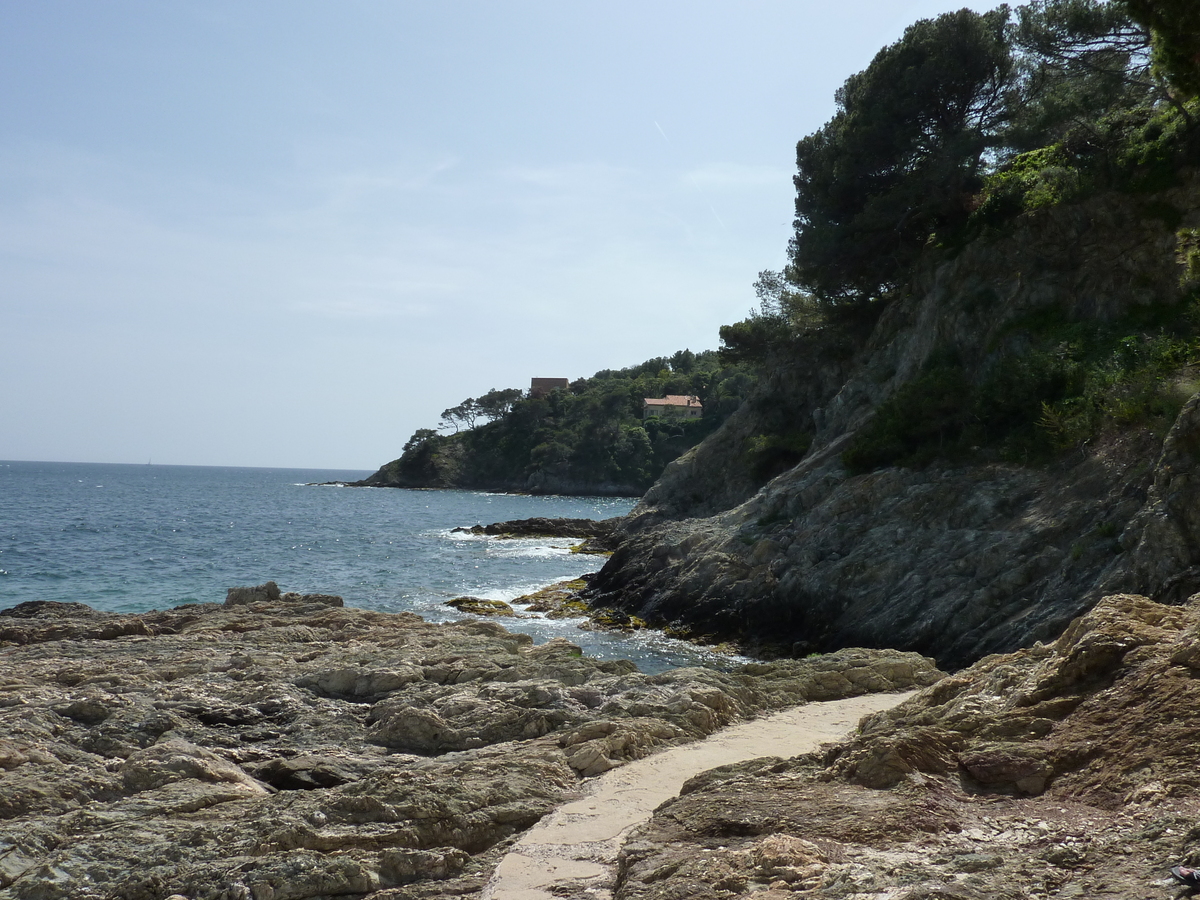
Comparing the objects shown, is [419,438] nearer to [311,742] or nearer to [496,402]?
[496,402]

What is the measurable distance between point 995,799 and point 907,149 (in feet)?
97.8

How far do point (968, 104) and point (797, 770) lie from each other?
30414 millimetres

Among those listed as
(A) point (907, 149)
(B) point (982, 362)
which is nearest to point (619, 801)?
(B) point (982, 362)

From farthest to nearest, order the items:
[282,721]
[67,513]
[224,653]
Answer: [67,513]
[224,653]
[282,721]

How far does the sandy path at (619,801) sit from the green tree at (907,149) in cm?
2208

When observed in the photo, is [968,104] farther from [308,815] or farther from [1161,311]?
[308,815]

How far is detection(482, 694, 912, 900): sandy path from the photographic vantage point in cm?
647

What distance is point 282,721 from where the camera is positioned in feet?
36.7

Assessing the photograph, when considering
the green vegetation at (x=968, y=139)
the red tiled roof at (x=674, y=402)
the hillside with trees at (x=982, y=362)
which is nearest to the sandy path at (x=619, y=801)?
the hillside with trees at (x=982, y=362)

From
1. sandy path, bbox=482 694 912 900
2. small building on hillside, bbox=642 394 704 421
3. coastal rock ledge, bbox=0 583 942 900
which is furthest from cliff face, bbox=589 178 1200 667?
small building on hillside, bbox=642 394 704 421

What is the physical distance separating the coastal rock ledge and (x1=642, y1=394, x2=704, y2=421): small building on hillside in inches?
3790

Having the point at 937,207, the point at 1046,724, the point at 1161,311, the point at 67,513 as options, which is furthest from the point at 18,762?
the point at 67,513

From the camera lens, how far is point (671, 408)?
11475 cm

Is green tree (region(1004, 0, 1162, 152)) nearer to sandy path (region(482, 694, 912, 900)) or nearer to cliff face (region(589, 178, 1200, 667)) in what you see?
cliff face (region(589, 178, 1200, 667))
